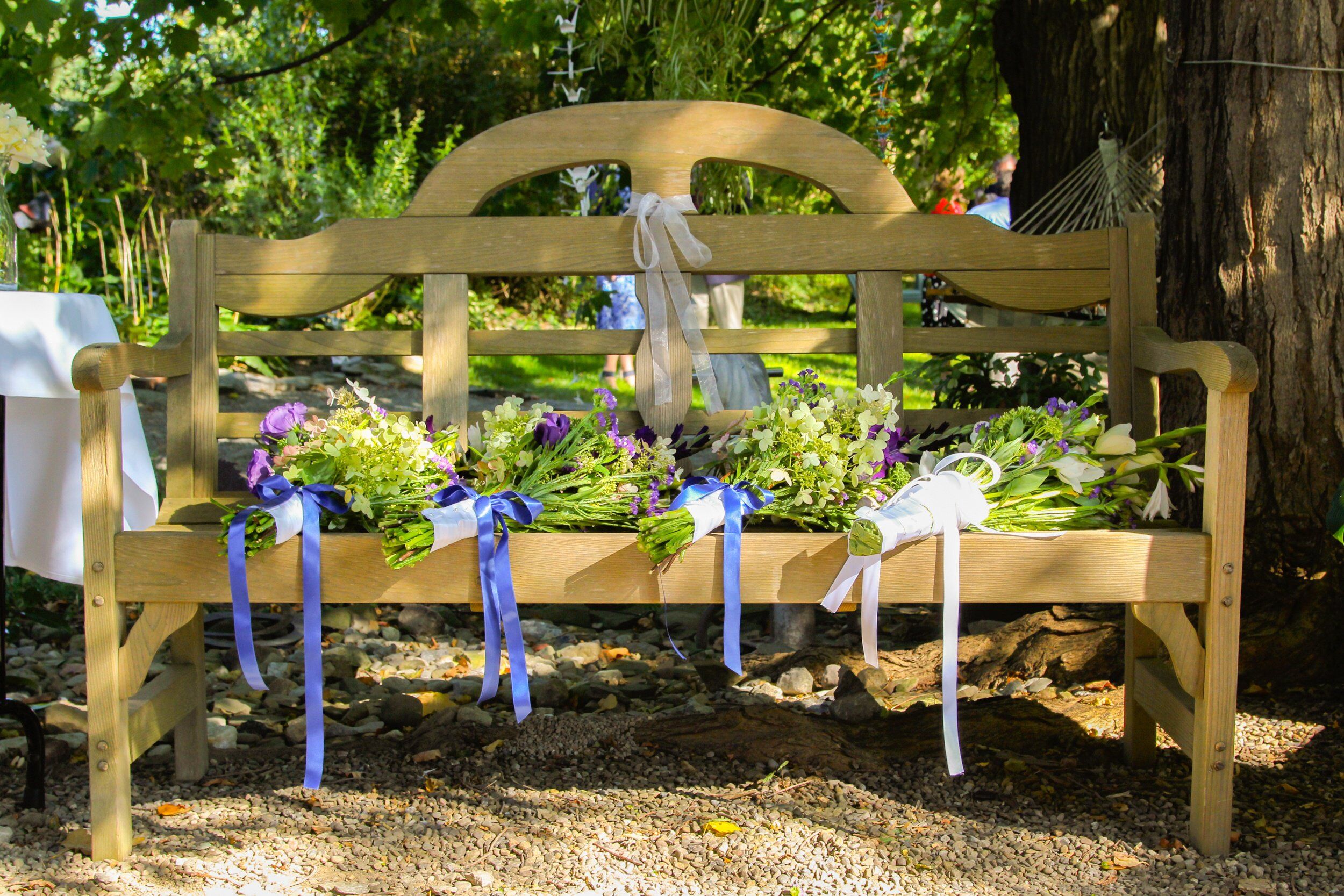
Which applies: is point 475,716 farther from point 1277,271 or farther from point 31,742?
point 1277,271

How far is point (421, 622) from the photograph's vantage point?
3850mm

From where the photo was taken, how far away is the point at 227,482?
166 inches

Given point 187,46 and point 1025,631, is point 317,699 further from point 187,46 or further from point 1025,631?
point 187,46

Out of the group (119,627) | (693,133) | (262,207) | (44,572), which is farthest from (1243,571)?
(262,207)

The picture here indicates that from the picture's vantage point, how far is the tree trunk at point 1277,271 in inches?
107

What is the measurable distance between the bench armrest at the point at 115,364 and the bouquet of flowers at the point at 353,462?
9.9 inches

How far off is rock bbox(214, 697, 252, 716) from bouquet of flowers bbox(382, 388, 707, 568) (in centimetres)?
104

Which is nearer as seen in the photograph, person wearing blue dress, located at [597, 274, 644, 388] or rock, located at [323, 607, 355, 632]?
rock, located at [323, 607, 355, 632]

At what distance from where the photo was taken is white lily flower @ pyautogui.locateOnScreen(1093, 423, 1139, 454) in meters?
2.40

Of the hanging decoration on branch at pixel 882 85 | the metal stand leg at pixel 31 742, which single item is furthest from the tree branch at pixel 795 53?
the metal stand leg at pixel 31 742

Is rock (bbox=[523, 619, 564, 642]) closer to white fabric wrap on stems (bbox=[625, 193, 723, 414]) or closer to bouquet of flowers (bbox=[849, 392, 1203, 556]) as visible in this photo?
white fabric wrap on stems (bbox=[625, 193, 723, 414])

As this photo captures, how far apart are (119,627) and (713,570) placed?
3.67 feet

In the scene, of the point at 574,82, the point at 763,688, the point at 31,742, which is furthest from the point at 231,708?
Answer: the point at 574,82

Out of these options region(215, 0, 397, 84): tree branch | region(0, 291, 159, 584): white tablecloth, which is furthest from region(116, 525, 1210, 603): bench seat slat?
region(215, 0, 397, 84): tree branch
